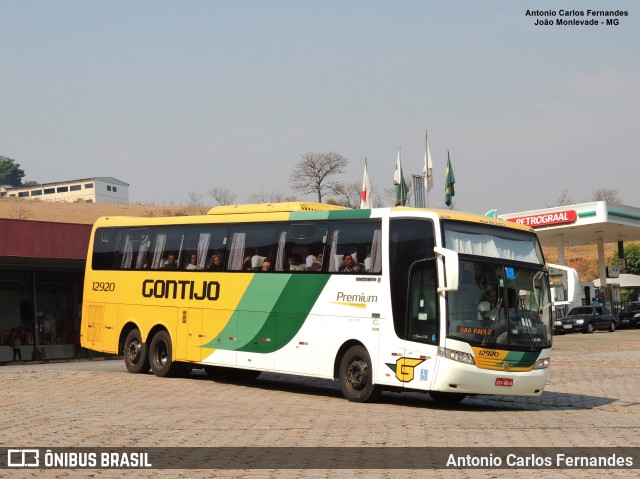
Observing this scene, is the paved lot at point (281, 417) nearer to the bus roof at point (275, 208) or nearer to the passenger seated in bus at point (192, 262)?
the passenger seated in bus at point (192, 262)

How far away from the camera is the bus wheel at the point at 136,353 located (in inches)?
949

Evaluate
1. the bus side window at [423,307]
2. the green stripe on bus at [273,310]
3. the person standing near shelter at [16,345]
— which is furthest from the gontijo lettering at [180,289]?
the person standing near shelter at [16,345]

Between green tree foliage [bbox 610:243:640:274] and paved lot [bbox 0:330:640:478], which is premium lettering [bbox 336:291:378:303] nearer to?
paved lot [bbox 0:330:640:478]

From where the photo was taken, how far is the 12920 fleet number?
25.1 metres

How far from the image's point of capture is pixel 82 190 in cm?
15300

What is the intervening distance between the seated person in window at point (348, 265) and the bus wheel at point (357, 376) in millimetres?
1436

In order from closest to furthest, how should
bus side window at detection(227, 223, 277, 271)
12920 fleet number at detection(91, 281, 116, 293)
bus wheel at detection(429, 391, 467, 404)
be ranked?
bus wheel at detection(429, 391, 467, 404) → bus side window at detection(227, 223, 277, 271) → 12920 fleet number at detection(91, 281, 116, 293)

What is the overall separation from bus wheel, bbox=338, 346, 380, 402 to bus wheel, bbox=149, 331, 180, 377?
5.54 meters

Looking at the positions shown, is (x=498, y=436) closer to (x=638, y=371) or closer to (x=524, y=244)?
(x=524, y=244)

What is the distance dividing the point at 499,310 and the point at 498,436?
15.3 feet

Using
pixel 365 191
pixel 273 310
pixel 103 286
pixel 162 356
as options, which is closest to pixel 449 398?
pixel 273 310

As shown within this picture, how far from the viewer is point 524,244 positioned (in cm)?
1892

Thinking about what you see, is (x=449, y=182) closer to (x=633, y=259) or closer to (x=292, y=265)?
(x=292, y=265)

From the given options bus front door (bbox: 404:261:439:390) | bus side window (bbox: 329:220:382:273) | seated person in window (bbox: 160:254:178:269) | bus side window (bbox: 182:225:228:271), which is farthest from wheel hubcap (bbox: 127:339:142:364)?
bus front door (bbox: 404:261:439:390)
